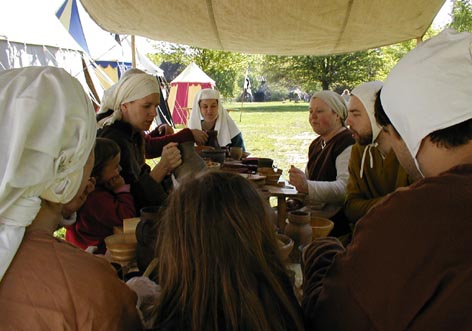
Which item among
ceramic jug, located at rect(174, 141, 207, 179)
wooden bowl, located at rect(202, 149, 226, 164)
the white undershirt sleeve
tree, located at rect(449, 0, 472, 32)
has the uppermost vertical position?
tree, located at rect(449, 0, 472, 32)

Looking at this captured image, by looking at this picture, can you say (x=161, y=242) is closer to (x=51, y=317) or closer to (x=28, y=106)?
(x=51, y=317)

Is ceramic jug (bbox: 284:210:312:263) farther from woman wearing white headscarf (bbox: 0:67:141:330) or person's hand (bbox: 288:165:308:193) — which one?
person's hand (bbox: 288:165:308:193)

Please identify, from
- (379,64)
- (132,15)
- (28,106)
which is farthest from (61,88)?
(379,64)

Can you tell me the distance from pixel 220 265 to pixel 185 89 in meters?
16.2

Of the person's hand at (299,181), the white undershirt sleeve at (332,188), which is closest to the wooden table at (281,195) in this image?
the person's hand at (299,181)

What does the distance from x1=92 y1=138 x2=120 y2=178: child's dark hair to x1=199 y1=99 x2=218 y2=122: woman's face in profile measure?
117 inches

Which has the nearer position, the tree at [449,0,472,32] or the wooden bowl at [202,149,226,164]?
the wooden bowl at [202,149,226,164]

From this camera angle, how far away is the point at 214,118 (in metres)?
4.93

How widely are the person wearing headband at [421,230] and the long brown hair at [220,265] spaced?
0.52ft

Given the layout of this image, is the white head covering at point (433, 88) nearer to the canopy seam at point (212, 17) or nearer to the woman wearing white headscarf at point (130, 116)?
the woman wearing white headscarf at point (130, 116)

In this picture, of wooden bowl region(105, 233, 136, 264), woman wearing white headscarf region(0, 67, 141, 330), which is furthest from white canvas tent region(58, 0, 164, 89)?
woman wearing white headscarf region(0, 67, 141, 330)

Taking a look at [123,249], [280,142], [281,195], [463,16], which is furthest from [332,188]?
[463,16]

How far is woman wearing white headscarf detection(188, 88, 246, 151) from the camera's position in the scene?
4840 mm

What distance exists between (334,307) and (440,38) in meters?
0.81
